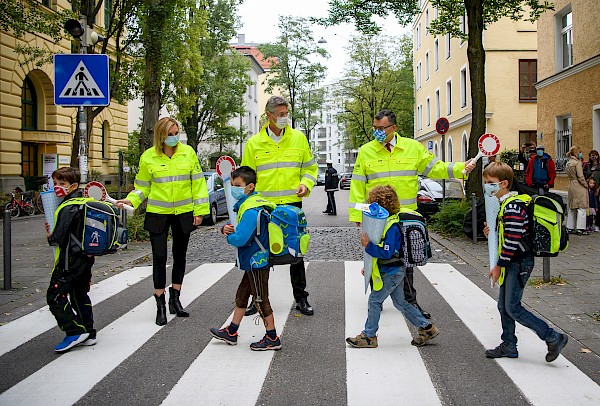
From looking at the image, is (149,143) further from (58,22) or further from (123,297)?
(123,297)

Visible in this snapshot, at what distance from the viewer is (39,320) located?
652 cm

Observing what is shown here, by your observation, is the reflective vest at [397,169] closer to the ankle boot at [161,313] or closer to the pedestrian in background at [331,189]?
the ankle boot at [161,313]

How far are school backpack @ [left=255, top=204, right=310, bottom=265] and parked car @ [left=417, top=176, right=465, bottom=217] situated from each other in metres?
11.8

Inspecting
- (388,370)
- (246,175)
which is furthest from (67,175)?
(388,370)

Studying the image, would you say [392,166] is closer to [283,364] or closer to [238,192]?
[238,192]

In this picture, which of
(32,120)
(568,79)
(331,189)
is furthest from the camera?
(32,120)

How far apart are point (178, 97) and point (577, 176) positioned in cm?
1680

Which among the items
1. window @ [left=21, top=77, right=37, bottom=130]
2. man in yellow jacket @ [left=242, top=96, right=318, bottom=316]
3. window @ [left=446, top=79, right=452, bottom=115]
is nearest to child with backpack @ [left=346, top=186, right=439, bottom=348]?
man in yellow jacket @ [left=242, top=96, right=318, bottom=316]

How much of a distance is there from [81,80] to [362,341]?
5888 millimetres

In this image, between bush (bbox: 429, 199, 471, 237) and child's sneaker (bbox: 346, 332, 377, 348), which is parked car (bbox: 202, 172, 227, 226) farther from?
child's sneaker (bbox: 346, 332, 377, 348)

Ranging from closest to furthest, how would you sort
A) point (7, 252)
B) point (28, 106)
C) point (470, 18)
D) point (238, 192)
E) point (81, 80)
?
point (238, 192), point (7, 252), point (81, 80), point (470, 18), point (28, 106)

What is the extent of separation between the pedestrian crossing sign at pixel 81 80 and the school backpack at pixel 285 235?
4.75m

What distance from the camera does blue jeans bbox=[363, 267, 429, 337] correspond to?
5125 mm

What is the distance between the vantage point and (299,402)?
402 cm
